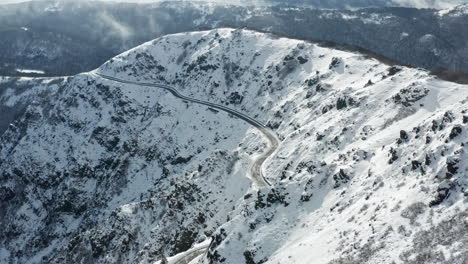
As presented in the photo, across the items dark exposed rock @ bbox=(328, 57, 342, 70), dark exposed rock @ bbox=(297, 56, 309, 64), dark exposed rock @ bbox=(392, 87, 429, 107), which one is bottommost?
dark exposed rock @ bbox=(297, 56, 309, 64)

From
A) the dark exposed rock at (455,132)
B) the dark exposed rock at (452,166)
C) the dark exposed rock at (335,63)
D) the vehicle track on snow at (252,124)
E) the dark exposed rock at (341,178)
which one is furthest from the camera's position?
the dark exposed rock at (335,63)

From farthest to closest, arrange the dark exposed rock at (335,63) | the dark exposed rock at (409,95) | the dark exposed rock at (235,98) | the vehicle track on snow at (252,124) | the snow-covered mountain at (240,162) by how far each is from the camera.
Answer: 1. the dark exposed rock at (235,98)
2. the dark exposed rock at (335,63)
3. the dark exposed rock at (409,95)
4. the vehicle track on snow at (252,124)
5. the snow-covered mountain at (240,162)

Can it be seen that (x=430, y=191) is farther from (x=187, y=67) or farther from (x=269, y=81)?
(x=187, y=67)

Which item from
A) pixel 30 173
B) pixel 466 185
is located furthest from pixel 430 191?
pixel 30 173

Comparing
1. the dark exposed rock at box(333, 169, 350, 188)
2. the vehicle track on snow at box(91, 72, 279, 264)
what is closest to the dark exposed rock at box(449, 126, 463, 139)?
the dark exposed rock at box(333, 169, 350, 188)

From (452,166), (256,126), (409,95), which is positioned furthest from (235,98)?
(452,166)

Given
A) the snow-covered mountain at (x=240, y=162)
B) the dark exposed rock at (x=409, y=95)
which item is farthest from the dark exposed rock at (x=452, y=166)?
the dark exposed rock at (x=409, y=95)

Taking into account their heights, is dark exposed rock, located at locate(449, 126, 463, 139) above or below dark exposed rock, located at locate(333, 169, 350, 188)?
above

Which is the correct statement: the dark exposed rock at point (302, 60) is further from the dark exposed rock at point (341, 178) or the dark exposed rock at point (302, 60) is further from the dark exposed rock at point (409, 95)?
the dark exposed rock at point (341, 178)

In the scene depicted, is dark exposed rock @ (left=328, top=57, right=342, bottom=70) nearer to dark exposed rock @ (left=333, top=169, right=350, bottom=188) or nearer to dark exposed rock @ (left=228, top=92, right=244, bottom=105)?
dark exposed rock @ (left=228, top=92, right=244, bottom=105)
